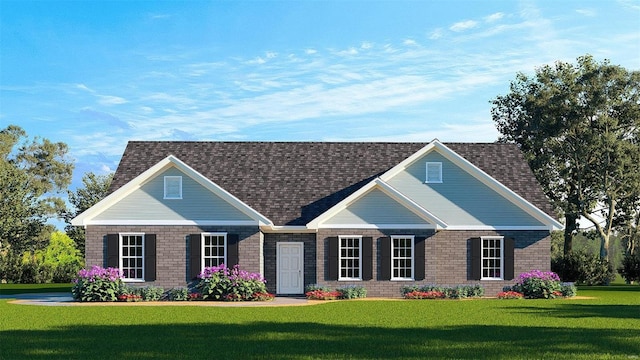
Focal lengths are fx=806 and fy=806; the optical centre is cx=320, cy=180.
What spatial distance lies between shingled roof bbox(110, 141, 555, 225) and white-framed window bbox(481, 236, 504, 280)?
8.70 feet

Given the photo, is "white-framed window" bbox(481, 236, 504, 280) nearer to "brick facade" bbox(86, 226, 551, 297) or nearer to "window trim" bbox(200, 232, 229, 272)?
"brick facade" bbox(86, 226, 551, 297)

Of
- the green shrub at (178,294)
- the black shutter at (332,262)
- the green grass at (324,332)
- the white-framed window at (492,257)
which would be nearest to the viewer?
the green grass at (324,332)

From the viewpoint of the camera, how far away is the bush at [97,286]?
96.6 ft

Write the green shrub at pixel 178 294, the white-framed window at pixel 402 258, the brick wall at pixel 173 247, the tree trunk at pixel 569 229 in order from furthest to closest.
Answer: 1. the tree trunk at pixel 569 229
2. the white-framed window at pixel 402 258
3. the brick wall at pixel 173 247
4. the green shrub at pixel 178 294

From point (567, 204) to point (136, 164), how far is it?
95.4 feet

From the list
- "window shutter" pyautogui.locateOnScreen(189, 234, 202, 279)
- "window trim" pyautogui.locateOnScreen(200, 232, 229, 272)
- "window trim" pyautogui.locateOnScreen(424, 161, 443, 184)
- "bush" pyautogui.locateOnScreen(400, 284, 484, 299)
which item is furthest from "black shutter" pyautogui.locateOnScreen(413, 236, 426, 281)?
"window shutter" pyautogui.locateOnScreen(189, 234, 202, 279)

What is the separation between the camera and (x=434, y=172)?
110 feet

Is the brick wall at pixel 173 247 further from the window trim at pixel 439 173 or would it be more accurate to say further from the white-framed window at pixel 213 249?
the window trim at pixel 439 173

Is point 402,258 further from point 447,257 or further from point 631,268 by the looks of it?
point 631,268

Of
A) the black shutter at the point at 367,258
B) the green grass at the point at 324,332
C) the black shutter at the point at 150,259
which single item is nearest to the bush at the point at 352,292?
the black shutter at the point at 367,258

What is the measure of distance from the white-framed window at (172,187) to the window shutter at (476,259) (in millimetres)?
11822

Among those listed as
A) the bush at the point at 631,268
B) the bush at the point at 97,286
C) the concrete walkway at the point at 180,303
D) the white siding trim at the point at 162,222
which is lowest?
the bush at the point at 631,268

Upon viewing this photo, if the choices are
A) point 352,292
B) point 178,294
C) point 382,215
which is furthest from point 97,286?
point 382,215

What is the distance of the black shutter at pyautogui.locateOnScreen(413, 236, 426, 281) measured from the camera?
3156 centimetres
